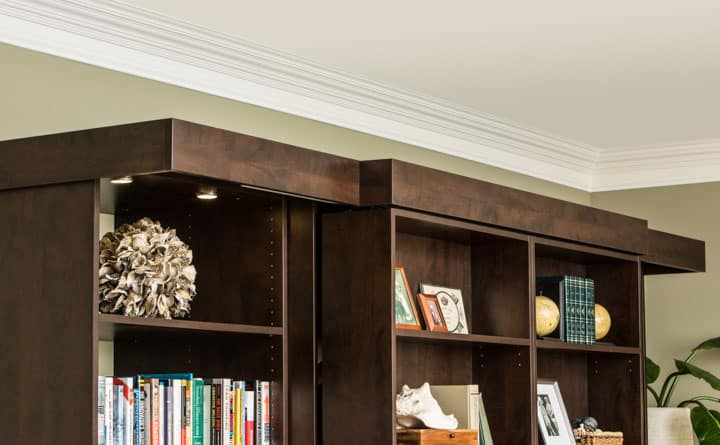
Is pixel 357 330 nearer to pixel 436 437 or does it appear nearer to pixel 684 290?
pixel 436 437

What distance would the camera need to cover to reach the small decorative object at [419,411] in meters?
3.48

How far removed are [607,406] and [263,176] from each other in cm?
228

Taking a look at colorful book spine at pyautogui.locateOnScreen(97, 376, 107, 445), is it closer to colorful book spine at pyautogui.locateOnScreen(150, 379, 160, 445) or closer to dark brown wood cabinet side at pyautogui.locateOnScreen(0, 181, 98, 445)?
dark brown wood cabinet side at pyautogui.locateOnScreen(0, 181, 98, 445)

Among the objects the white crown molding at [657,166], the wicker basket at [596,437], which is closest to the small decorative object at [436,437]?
the wicker basket at [596,437]

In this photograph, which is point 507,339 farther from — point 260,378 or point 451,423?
point 260,378

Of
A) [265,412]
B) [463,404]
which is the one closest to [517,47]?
[463,404]

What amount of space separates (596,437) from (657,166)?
6.82 ft

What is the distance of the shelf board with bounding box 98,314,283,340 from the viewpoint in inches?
107

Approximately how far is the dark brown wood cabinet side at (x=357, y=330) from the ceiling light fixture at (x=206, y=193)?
40 centimetres

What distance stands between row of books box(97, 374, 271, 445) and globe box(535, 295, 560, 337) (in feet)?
4.55

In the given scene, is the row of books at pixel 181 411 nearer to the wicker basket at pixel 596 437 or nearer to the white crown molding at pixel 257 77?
the white crown molding at pixel 257 77

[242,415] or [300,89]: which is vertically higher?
[300,89]

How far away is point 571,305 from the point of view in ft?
14.4

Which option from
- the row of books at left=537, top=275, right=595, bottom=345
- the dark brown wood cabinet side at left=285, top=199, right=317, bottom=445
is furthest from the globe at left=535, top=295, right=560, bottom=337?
the dark brown wood cabinet side at left=285, top=199, right=317, bottom=445
